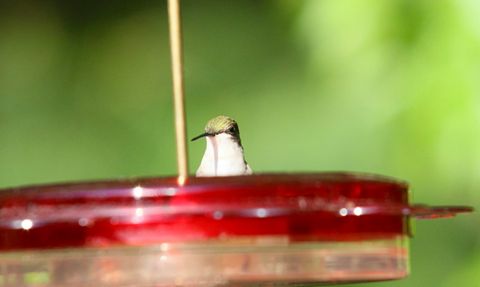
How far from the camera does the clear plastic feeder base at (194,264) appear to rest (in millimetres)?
655

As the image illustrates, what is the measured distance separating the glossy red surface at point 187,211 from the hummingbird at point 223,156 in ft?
1.84

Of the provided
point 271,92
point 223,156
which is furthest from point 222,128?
point 271,92

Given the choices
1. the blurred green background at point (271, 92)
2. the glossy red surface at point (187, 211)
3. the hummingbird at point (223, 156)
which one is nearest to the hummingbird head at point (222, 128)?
the hummingbird at point (223, 156)

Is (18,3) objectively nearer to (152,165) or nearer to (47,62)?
(47,62)

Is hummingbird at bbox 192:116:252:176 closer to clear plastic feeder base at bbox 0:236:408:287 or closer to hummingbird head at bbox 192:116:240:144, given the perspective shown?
hummingbird head at bbox 192:116:240:144

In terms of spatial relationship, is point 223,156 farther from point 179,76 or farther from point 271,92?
point 271,92

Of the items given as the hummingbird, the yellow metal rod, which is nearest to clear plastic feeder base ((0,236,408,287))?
the yellow metal rod

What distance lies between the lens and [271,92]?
2590 mm

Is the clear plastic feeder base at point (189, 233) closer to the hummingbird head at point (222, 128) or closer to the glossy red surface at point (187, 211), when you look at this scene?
the glossy red surface at point (187, 211)

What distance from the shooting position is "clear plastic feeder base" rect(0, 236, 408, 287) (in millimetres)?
655

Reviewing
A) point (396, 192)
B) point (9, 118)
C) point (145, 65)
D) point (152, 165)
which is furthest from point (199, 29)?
point (396, 192)

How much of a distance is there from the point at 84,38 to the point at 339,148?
30.4 inches

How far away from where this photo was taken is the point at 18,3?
270cm

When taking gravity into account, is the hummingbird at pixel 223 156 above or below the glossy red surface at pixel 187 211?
above
